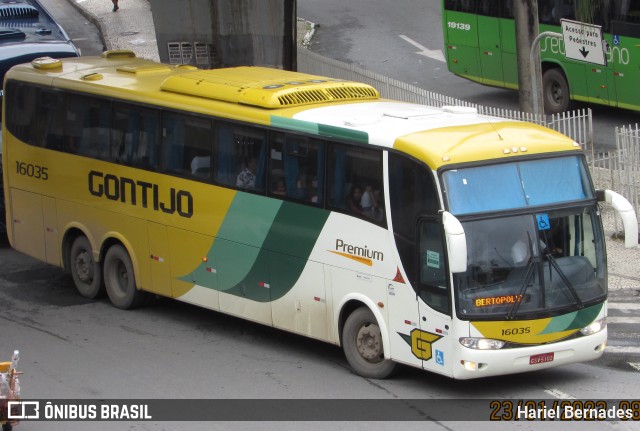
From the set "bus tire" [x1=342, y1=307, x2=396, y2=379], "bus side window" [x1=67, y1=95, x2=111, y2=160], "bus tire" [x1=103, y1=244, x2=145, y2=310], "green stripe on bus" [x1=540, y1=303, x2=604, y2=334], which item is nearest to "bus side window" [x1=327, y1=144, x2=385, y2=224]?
"bus tire" [x1=342, y1=307, x2=396, y2=379]

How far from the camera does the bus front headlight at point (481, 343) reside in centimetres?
1123

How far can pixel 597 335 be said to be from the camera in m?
11.8

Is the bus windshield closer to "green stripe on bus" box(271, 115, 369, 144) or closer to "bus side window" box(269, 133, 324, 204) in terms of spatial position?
"green stripe on bus" box(271, 115, 369, 144)

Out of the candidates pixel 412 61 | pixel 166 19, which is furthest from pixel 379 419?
pixel 412 61

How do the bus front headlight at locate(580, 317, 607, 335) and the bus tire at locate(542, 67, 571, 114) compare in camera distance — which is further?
the bus tire at locate(542, 67, 571, 114)

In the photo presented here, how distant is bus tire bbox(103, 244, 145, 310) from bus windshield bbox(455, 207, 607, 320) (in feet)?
20.6

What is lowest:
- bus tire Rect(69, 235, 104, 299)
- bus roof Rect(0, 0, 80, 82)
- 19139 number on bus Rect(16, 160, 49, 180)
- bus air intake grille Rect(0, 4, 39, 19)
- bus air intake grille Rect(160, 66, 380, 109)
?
bus tire Rect(69, 235, 104, 299)

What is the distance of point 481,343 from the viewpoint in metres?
11.2

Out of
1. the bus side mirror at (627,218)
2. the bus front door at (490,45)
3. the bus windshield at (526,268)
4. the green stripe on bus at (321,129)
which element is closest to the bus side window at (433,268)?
the bus windshield at (526,268)

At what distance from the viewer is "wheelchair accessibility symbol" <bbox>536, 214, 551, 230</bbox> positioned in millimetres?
11547

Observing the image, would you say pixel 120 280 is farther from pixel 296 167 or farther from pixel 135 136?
pixel 296 167

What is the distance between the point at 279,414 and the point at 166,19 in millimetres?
15559

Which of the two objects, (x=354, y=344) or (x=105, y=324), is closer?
(x=354, y=344)

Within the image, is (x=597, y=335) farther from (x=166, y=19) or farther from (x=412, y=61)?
(x=412, y=61)
